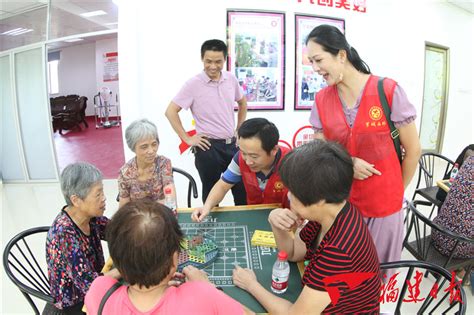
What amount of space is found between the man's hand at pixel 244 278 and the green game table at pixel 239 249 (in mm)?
21

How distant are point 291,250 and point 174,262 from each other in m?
0.58

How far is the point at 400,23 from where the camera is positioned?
3.76 metres

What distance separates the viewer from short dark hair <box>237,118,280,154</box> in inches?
59.5

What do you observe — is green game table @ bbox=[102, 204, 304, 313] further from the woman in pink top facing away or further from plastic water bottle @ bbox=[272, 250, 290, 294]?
the woman in pink top facing away

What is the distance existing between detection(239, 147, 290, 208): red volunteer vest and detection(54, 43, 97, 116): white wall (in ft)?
33.5

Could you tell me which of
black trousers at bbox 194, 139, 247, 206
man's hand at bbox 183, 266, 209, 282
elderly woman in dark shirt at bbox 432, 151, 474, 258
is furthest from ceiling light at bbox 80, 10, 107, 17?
elderly woman in dark shirt at bbox 432, 151, 474, 258

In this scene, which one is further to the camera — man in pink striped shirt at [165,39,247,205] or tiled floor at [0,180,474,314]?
man in pink striped shirt at [165,39,247,205]

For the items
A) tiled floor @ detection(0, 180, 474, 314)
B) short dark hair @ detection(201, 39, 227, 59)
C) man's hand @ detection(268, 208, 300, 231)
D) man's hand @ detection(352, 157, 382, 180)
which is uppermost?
short dark hair @ detection(201, 39, 227, 59)

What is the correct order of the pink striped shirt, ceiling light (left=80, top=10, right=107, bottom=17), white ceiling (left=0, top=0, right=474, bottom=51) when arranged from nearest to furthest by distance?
the pink striped shirt, white ceiling (left=0, top=0, right=474, bottom=51), ceiling light (left=80, top=10, right=107, bottom=17)

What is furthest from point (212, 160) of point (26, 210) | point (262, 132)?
point (26, 210)

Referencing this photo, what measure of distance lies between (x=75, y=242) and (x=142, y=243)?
2.18 ft

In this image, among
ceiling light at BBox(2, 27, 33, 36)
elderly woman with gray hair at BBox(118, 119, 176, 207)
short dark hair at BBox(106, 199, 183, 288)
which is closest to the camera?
short dark hair at BBox(106, 199, 183, 288)

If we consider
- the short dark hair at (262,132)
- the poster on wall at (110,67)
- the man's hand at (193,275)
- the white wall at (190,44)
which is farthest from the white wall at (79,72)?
the man's hand at (193,275)

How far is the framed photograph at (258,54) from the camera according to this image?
322cm
